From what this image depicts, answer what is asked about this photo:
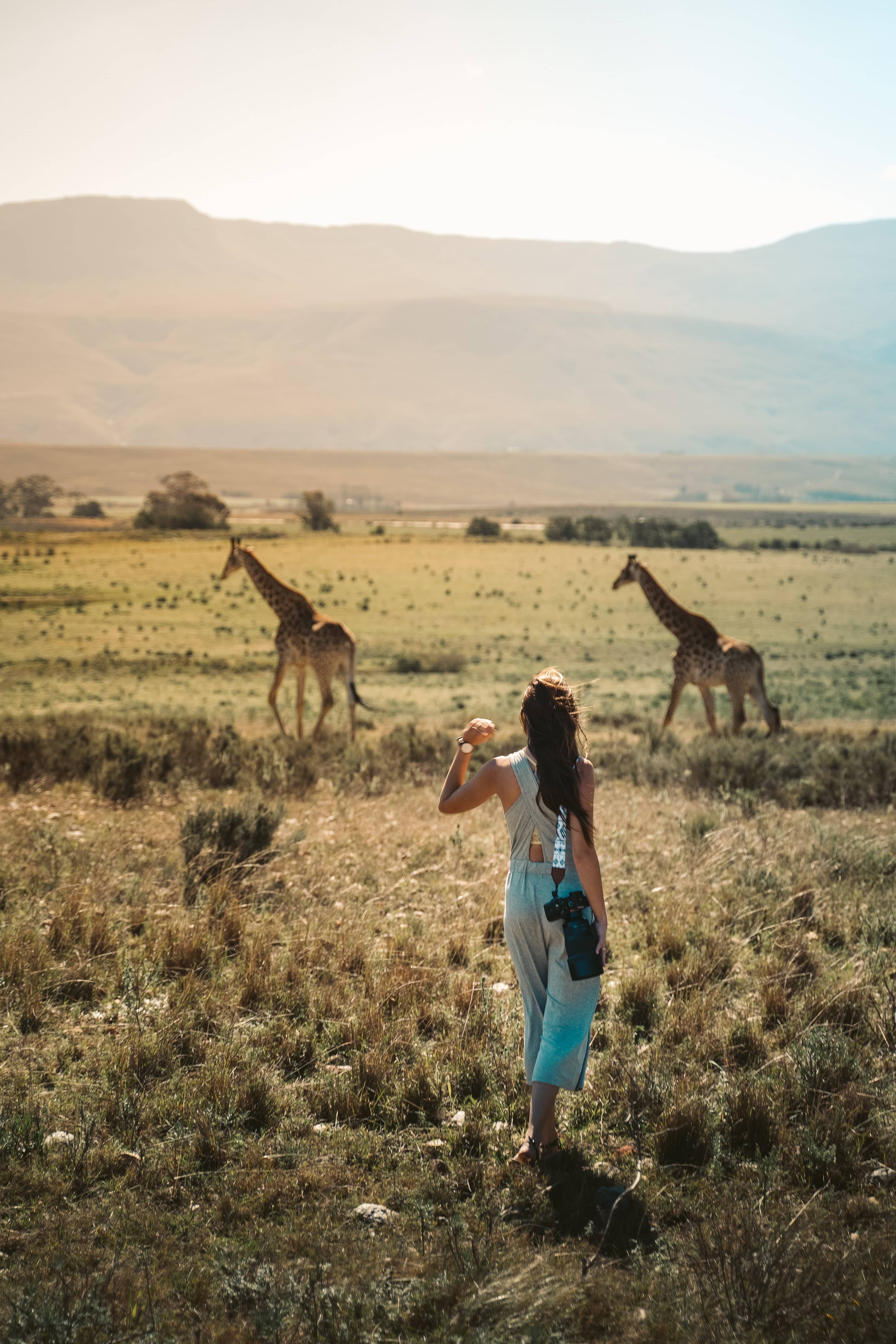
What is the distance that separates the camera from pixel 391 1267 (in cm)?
348

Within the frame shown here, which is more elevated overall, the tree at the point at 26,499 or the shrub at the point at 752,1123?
the tree at the point at 26,499

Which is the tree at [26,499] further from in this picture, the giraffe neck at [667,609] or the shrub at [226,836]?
the shrub at [226,836]

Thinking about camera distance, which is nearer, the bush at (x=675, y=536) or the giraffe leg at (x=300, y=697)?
the giraffe leg at (x=300, y=697)

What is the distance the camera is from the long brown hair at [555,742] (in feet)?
13.5

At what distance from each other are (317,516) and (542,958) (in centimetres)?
6757

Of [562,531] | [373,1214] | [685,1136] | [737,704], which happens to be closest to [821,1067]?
[685,1136]

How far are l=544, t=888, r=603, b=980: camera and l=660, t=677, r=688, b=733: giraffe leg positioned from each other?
38.7 feet

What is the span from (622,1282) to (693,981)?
2683mm

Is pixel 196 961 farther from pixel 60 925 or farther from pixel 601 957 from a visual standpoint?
pixel 601 957

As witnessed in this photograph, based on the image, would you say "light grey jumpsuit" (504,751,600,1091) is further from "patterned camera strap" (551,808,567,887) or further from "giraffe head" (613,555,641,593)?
"giraffe head" (613,555,641,593)

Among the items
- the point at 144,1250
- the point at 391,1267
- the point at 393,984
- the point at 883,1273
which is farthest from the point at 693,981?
the point at 144,1250

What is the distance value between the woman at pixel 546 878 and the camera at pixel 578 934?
0.04 m

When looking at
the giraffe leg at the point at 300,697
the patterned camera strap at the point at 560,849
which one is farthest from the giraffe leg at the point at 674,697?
the patterned camera strap at the point at 560,849

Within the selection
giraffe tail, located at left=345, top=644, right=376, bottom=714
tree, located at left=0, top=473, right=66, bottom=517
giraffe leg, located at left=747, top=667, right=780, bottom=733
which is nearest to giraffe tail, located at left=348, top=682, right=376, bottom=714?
giraffe tail, located at left=345, top=644, right=376, bottom=714
